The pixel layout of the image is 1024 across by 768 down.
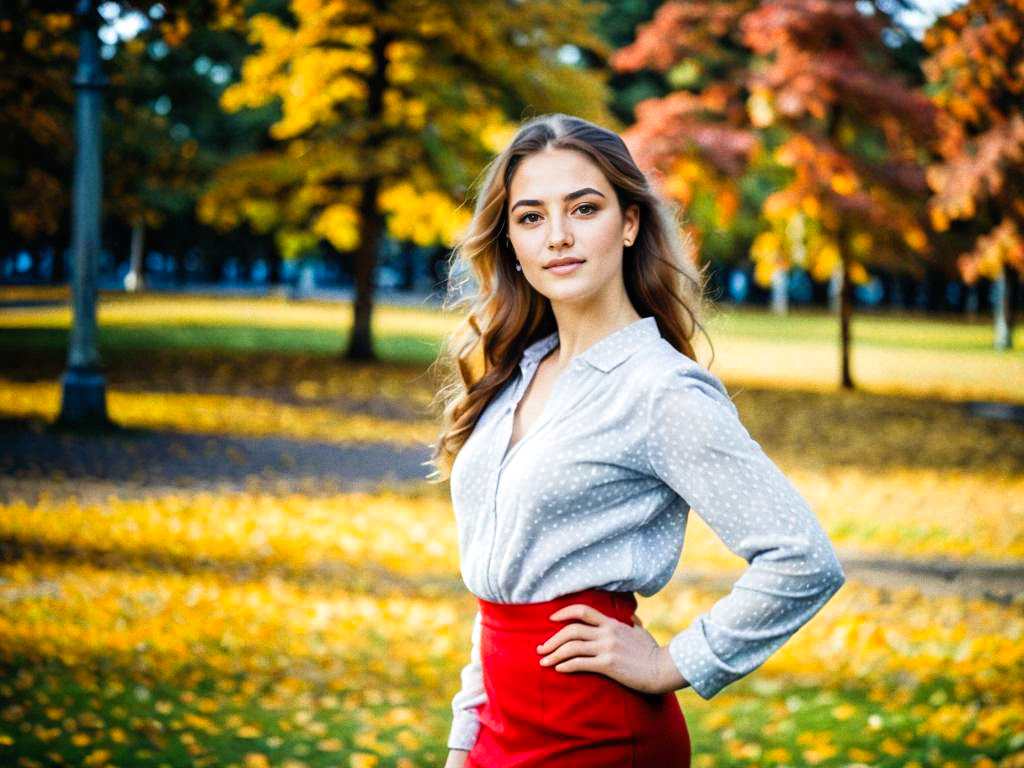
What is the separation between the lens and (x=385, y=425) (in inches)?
608

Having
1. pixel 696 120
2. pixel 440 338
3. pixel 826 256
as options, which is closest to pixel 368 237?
pixel 696 120

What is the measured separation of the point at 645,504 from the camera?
205 centimetres

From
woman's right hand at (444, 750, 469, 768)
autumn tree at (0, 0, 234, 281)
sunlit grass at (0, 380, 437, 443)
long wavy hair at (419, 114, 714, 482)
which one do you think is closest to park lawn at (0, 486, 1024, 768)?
woman's right hand at (444, 750, 469, 768)

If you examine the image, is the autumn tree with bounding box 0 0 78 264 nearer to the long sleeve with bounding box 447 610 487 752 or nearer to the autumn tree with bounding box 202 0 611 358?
the autumn tree with bounding box 202 0 611 358

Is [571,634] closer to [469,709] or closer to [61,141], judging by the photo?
[469,709]

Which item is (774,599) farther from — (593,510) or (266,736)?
(266,736)

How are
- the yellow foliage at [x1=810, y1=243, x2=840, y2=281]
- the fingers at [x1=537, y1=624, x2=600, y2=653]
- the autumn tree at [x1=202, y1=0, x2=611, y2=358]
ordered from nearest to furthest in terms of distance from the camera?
the fingers at [x1=537, y1=624, x2=600, y2=653] < the yellow foliage at [x1=810, y1=243, x2=840, y2=281] < the autumn tree at [x1=202, y1=0, x2=611, y2=358]

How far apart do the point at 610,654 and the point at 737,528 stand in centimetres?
31

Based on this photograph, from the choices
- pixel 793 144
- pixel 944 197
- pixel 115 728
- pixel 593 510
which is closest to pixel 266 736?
pixel 115 728

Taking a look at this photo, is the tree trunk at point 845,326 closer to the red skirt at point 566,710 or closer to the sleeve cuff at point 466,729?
the sleeve cuff at point 466,729

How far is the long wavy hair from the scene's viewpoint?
7.50 feet

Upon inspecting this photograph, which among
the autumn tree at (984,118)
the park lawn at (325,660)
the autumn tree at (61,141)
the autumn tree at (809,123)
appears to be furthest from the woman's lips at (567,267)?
the autumn tree at (809,123)

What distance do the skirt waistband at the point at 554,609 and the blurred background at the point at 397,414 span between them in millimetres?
915

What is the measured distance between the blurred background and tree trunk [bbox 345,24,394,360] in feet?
0.29
